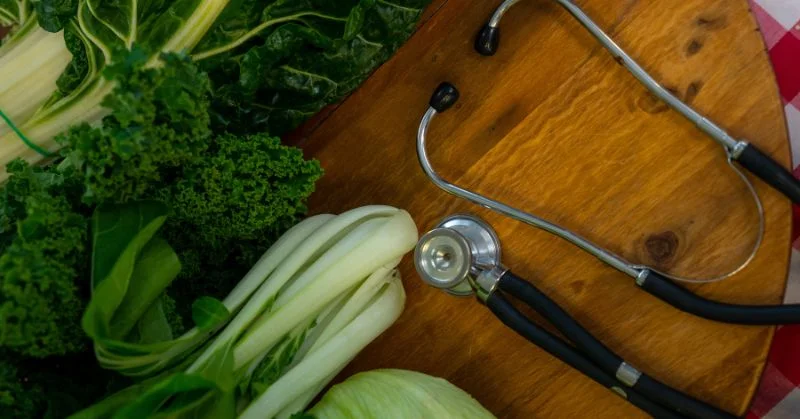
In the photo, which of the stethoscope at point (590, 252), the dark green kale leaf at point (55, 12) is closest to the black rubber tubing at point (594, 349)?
the stethoscope at point (590, 252)

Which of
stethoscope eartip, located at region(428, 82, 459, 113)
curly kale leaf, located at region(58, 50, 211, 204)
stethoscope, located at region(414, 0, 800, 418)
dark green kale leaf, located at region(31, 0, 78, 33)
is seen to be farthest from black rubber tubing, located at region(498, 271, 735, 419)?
dark green kale leaf, located at region(31, 0, 78, 33)

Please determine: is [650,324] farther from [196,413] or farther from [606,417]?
[196,413]

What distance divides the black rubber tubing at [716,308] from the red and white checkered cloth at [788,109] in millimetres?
271

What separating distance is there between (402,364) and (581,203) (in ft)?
1.28

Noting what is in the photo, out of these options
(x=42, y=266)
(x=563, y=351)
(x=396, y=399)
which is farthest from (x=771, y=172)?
(x=42, y=266)

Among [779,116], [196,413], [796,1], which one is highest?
[796,1]

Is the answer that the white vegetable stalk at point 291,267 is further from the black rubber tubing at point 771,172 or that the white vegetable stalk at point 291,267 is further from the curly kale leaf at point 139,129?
the black rubber tubing at point 771,172

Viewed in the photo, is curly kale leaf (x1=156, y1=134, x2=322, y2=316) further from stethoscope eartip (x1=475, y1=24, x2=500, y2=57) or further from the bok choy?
stethoscope eartip (x1=475, y1=24, x2=500, y2=57)

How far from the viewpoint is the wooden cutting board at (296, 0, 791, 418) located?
1108 mm

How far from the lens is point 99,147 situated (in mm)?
939

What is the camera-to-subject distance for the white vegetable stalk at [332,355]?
1.08 metres

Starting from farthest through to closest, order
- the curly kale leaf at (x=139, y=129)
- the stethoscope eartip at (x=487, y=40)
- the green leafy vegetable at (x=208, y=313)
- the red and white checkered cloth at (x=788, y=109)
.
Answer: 1. the red and white checkered cloth at (x=788, y=109)
2. the stethoscope eartip at (x=487, y=40)
3. the green leafy vegetable at (x=208, y=313)
4. the curly kale leaf at (x=139, y=129)

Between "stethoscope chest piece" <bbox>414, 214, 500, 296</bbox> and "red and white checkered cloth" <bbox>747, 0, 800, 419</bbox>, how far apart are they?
54cm

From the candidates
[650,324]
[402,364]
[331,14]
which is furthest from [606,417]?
[331,14]
